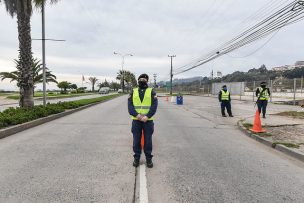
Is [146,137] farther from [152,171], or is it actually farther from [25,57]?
[25,57]

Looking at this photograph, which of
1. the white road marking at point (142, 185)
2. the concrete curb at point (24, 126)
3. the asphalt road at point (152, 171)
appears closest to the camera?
the white road marking at point (142, 185)

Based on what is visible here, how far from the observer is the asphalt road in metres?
4.24

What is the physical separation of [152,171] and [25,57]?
11.7 metres

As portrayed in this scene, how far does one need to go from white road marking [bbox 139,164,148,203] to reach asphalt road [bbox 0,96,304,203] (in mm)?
82

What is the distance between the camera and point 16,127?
32.5 ft

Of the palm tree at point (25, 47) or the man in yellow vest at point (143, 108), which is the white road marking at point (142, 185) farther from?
the palm tree at point (25, 47)

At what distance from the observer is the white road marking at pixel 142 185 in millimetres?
4102

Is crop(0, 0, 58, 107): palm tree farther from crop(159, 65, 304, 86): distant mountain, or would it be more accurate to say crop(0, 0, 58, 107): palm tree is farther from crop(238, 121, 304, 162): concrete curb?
crop(159, 65, 304, 86): distant mountain

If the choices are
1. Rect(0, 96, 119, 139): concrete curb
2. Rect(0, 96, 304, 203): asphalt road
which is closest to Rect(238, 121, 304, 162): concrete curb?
Rect(0, 96, 304, 203): asphalt road

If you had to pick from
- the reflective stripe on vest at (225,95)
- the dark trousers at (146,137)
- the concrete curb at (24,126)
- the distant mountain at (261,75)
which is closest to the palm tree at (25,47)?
the concrete curb at (24,126)

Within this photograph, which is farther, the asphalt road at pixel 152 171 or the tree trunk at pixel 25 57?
the tree trunk at pixel 25 57

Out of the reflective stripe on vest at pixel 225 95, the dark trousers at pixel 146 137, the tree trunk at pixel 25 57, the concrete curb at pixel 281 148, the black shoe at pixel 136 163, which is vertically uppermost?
the tree trunk at pixel 25 57

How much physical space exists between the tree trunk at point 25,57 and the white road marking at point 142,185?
10948mm

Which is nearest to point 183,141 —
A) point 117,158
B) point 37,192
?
point 117,158
